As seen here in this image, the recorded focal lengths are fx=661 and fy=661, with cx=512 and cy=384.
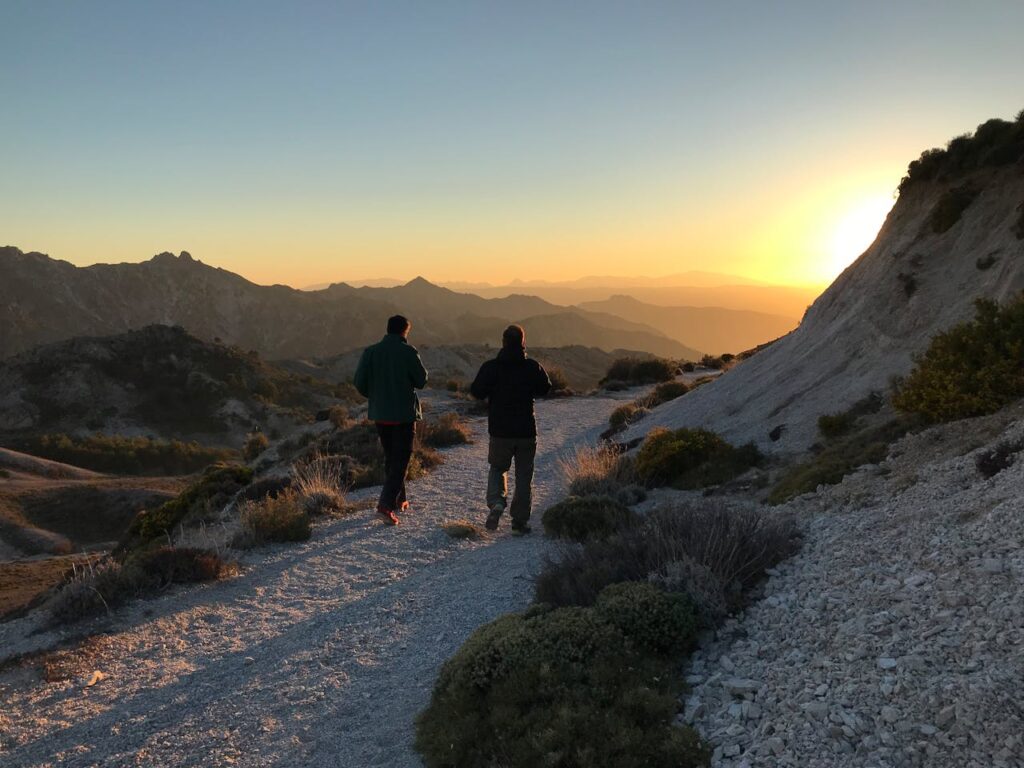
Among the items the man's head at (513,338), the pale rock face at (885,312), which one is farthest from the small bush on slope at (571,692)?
the pale rock face at (885,312)

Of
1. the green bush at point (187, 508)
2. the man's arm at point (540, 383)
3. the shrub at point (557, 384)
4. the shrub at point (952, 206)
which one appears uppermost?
the shrub at point (952, 206)

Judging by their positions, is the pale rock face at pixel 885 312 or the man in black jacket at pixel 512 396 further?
the pale rock face at pixel 885 312

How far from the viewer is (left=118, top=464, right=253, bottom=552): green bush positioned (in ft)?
41.3

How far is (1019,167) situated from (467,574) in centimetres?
1336

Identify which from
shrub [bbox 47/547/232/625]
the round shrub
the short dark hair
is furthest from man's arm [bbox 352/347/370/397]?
the round shrub

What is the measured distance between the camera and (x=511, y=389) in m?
8.50

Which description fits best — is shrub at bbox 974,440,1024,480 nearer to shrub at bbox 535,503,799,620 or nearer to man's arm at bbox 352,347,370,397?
shrub at bbox 535,503,799,620

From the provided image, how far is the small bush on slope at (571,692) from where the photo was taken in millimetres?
3629

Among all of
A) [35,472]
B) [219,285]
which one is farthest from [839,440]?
[219,285]

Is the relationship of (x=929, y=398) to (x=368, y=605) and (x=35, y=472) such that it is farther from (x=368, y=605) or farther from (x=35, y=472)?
(x=35, y=472)

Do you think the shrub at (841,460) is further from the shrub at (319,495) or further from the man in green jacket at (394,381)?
the shrub at (319,495)

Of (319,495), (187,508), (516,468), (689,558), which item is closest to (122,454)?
(187,508)

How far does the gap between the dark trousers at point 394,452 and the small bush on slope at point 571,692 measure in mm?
4451

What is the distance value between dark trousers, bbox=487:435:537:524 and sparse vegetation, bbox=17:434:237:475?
34.6m
